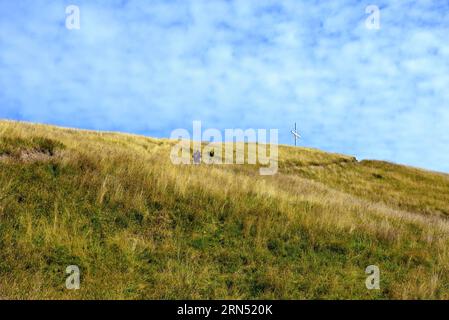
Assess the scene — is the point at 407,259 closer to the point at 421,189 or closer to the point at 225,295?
the point at 225,295

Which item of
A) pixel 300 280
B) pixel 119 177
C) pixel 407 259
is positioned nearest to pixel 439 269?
pixel 407 259

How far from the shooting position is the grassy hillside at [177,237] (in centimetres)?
664

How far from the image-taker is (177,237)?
27.3 feet

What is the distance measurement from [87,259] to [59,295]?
1047mm

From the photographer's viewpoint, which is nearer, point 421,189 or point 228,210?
point 228,210

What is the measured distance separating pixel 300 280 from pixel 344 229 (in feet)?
10.1

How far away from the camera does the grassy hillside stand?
6.64 metres

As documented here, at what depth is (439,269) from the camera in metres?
7.98

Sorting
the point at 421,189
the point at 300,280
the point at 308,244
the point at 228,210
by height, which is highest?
the point at 421,189

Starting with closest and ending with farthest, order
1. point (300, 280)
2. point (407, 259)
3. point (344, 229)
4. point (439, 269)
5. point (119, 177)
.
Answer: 1. point (300, 280)
2. point (439, 269)
3. point (407, 259)
4. point (344, 229)
5. point (119, 177)

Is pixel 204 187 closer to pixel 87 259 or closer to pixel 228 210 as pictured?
pixel 228 210
